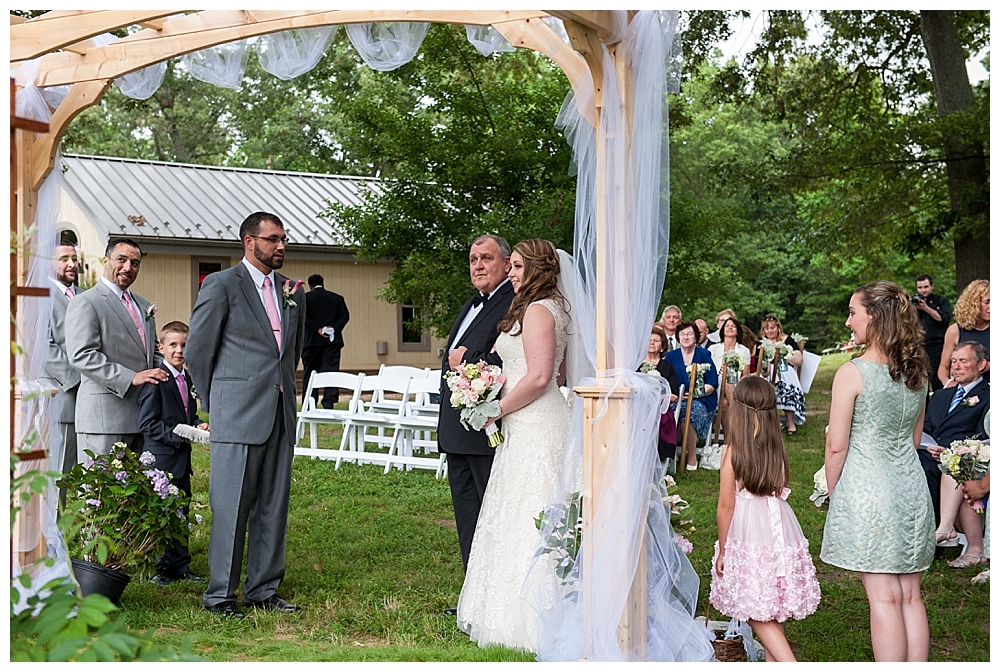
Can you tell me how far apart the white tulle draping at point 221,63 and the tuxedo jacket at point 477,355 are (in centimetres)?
195

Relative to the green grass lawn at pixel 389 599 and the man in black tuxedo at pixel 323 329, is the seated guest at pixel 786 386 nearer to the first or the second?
the green grass lawn at pixel 389 599

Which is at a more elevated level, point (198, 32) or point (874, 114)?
point (874, 114)

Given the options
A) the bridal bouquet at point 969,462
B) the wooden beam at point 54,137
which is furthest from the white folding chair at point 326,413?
the bridal bouquet at point 969,462

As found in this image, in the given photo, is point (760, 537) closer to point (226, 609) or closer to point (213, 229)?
point (226, 609)

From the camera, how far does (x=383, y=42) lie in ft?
19.0

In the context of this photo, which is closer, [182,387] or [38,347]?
[38,347]

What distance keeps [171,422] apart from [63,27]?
2545 mm

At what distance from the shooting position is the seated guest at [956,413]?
673 cm

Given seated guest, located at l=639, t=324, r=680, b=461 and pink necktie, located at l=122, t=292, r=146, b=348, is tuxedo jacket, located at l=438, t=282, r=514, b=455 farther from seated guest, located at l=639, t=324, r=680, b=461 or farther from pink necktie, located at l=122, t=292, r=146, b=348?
seated guest, located at l=639, t=324, r=680, b=461

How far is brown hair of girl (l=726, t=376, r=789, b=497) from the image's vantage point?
15.8 feet

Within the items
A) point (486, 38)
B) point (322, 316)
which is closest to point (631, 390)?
point (486, 38)

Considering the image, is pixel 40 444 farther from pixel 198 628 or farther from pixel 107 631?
pixel 107 631

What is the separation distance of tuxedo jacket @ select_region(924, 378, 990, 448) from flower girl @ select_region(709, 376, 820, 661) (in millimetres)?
2406

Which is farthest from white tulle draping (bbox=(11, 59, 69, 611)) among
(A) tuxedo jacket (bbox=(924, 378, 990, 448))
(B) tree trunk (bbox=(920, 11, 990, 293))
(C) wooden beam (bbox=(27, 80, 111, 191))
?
(B) tree trunk (bbox=(920, 11, 990, 293))
